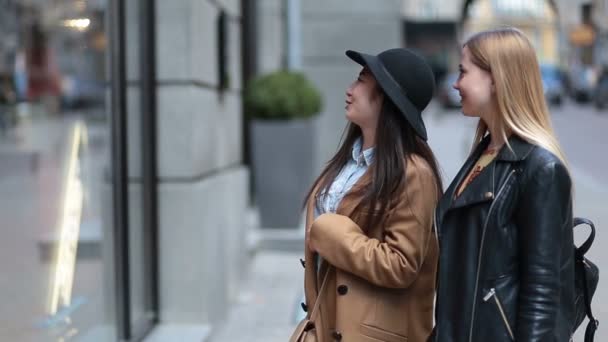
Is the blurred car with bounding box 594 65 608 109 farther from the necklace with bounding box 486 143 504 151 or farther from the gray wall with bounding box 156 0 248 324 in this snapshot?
the necklace with bounding box 486 143 504 151

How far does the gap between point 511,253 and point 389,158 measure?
53cm

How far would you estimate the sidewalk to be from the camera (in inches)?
270

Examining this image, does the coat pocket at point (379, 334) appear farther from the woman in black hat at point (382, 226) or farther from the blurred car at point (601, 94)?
the blurred car at point (601, 94)

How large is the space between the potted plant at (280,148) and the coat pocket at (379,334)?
25.1ft

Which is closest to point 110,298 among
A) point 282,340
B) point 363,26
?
point 282,340

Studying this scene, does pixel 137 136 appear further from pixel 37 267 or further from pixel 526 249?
pixel 526 249

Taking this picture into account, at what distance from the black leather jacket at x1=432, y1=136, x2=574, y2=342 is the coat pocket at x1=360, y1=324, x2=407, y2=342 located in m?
0.29

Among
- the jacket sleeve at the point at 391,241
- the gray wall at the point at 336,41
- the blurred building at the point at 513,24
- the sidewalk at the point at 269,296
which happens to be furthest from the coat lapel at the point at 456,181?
the blurred building at the point at 513,24

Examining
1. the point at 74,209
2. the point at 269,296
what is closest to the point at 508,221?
the point at 74,209

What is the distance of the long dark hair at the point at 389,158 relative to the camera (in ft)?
9.30

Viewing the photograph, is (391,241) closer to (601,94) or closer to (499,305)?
(499,305)

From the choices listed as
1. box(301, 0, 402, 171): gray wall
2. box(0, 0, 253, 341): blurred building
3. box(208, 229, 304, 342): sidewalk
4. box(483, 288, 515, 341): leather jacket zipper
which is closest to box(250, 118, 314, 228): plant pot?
box(208, 229, 304, 342): sidewalk

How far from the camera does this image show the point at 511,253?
2.52 m

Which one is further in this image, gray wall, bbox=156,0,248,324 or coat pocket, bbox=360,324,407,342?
gray wall, bbox=156,0,248,324
